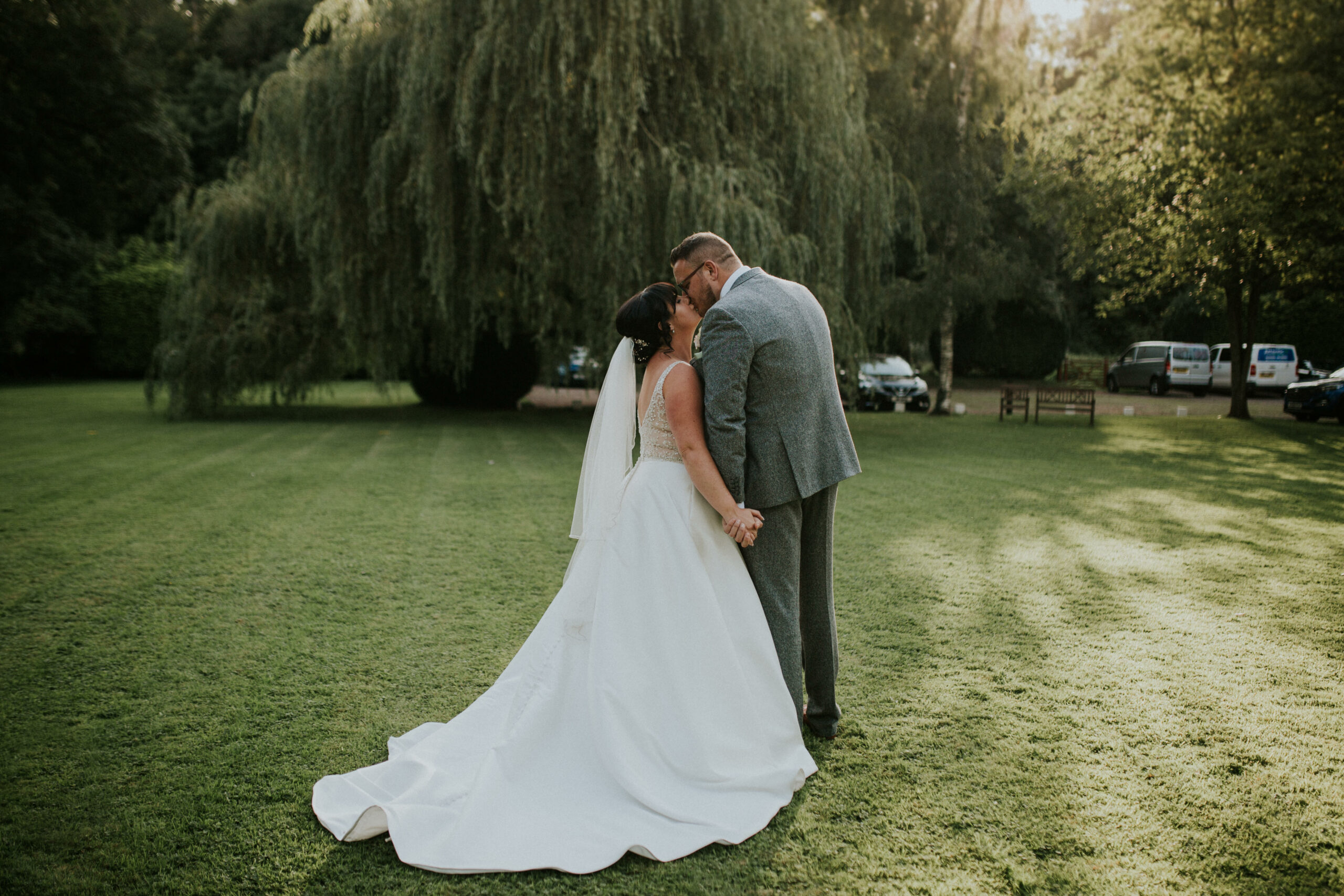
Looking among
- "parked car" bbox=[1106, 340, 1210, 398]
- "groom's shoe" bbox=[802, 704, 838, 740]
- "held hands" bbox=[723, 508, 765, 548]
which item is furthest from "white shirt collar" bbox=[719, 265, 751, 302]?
"parked car" bbox=[1106, 340, 1210, 398]

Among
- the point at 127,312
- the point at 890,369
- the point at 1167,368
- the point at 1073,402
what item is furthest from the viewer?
the point at 127,312

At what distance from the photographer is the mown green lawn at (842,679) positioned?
8.30 feet

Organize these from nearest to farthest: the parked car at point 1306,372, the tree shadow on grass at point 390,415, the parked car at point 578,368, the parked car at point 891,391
Result: the parked car at point 578,368, the tree shadow on grass at point 390,415, the parked car at point 891,391, the parked car at point 1306,372

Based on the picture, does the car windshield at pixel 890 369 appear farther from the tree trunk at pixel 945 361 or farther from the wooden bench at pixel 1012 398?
the wooden bench at pixel 1012 398

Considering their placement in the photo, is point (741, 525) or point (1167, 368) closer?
point (741, 525)

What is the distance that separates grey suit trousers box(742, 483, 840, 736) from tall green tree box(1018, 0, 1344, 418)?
13.9 metres

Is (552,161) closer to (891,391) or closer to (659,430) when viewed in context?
(659,430)

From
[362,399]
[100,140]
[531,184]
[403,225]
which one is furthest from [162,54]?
[531,184]

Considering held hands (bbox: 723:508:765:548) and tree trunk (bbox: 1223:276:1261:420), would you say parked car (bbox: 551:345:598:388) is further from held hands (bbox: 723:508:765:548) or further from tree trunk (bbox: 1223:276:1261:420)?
tree trunk (bbox: 1223:276:1261:420)

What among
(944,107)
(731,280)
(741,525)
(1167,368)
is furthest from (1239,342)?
(741,525)

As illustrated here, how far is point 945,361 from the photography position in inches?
763

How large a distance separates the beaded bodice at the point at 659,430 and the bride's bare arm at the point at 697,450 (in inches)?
2.5

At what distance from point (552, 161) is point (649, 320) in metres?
9.58

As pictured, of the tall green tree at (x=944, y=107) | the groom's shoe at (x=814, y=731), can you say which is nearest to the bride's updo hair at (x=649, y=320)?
the groom's shoe at (x=814, y=731)
